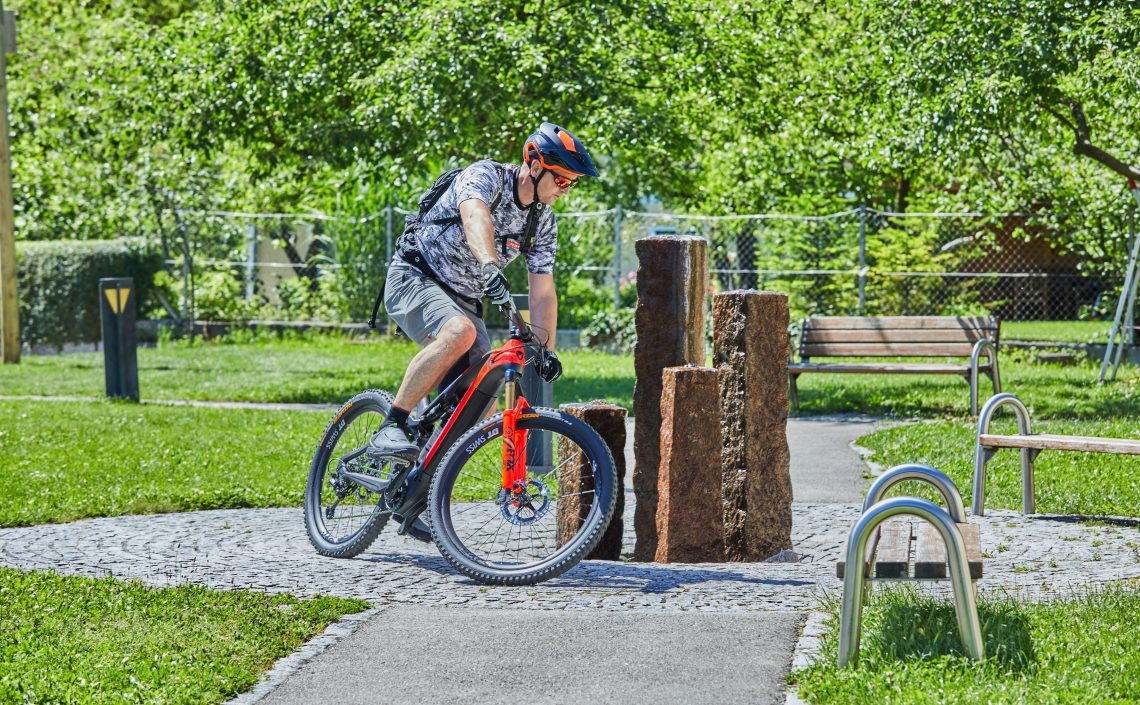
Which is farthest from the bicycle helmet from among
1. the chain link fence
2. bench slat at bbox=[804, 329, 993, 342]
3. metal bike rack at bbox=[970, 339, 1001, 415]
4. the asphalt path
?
the chain link fence

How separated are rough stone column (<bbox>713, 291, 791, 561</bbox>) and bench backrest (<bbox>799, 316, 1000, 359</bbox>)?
6983 mm

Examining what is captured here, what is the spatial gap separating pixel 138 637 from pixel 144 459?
16.4 ft

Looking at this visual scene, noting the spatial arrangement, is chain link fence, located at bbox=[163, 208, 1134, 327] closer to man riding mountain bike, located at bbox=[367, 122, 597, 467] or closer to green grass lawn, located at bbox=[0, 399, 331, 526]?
green grass lawn, located at bbox=[0, 399, 331, 526]

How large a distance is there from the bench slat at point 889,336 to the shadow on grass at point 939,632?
8.41 meters

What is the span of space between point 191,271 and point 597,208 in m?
6.34

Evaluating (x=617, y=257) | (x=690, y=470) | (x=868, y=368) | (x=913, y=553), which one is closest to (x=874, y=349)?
(x=868, y=368)

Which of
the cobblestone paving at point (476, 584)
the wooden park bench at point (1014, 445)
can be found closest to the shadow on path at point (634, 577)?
the cobblestone paving at point (476, 584)

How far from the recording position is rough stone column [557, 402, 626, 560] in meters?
6.23

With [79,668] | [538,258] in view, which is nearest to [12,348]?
[538,258]

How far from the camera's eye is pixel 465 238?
6266 millimetres

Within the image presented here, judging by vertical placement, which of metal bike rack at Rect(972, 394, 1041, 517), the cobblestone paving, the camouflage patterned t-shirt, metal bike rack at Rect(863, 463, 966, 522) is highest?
the camouflage patterned t-shirt

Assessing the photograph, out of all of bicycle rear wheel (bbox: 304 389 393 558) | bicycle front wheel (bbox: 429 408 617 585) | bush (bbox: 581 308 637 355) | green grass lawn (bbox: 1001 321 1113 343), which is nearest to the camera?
bicycle front wheel (bbox: 429 408 617 585)

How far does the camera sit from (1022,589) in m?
5.81

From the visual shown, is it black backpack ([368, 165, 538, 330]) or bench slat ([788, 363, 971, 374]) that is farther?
bench slat ([788, 363, 971, 374])
